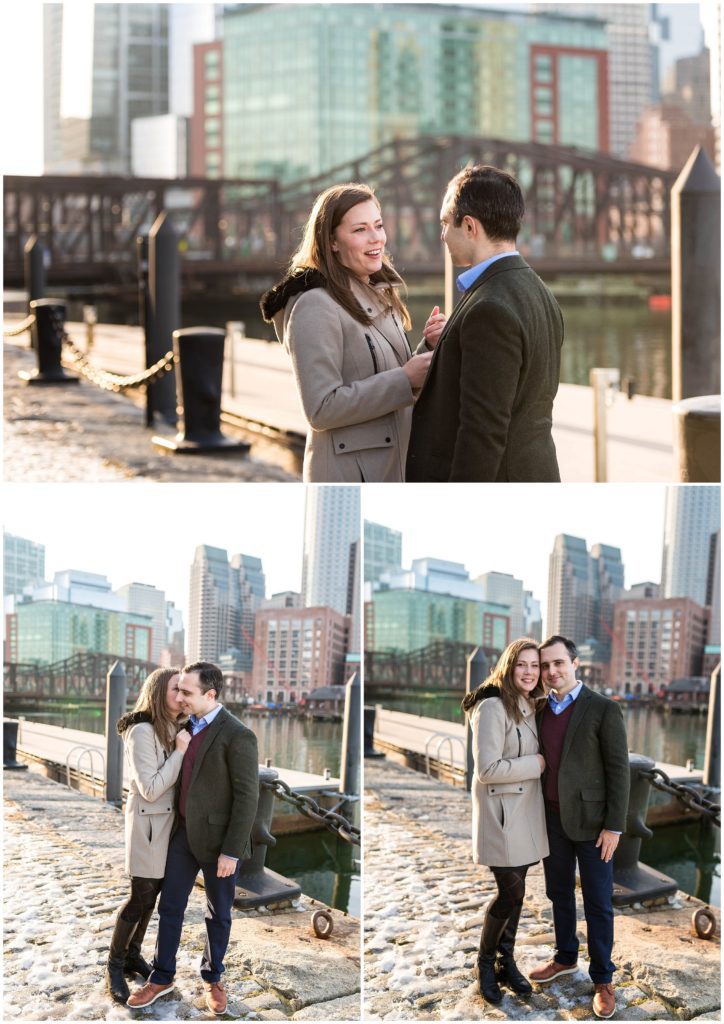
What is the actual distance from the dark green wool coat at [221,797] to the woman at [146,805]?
8 centimetres

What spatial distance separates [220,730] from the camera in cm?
331

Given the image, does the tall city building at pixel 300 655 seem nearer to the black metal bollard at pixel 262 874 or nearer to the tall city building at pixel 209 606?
the tall city building at pixel 209 606

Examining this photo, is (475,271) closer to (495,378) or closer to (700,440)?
(495,378)

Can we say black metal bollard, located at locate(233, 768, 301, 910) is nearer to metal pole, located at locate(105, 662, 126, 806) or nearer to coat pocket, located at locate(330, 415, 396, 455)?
metal pole, located at locate(105, 662, 126, 806)

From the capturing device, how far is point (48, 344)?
44.1ft

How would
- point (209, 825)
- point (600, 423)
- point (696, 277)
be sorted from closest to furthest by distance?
1. point (209, 825)
2. point (696, 277)
3. point (600, 423)

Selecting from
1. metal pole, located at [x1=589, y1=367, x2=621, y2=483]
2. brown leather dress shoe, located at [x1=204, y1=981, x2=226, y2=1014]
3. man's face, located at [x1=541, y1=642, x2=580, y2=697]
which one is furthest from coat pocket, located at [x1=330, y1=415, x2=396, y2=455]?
metal pole, located at [x1=589, y1=367, x2=621, y2=483]

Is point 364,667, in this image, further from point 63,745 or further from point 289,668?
point 63,745

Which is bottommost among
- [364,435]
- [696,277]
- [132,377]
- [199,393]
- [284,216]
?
[364,435]

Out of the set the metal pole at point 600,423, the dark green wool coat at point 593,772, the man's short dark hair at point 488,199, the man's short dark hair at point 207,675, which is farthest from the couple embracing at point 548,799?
the metal pole at point 600,423

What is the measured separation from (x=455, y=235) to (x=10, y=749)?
6.25 ft

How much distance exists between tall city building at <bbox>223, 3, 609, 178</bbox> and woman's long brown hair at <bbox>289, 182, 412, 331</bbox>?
95.6 metres

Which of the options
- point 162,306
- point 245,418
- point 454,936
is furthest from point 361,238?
point 162,306

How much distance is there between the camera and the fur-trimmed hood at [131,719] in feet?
11.1
